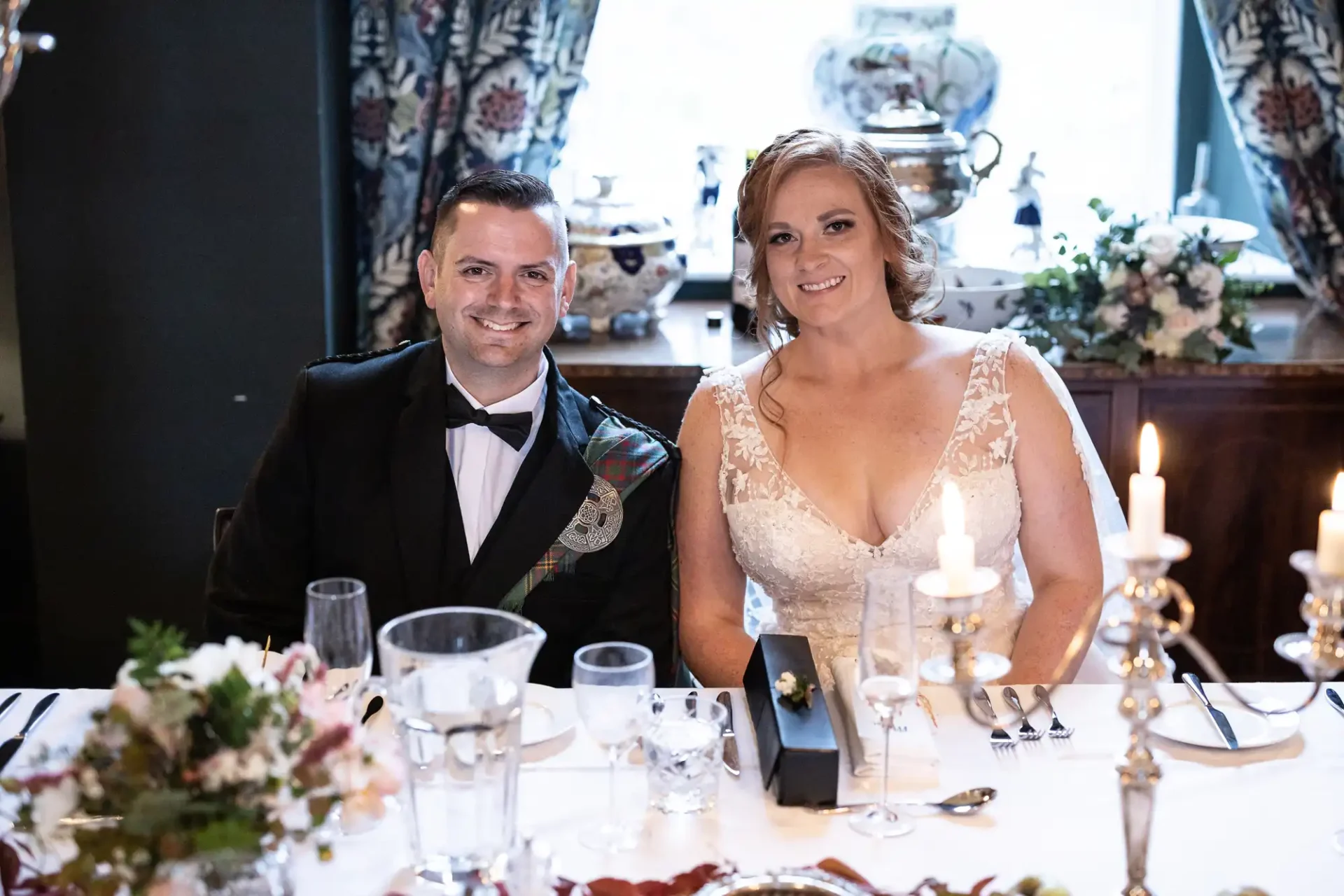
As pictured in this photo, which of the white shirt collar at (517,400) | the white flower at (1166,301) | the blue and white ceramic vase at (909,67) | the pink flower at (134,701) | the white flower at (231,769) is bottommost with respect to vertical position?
the white flower at (231,769)

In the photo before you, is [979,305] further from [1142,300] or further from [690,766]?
[690,766]

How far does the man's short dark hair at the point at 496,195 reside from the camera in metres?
2.30

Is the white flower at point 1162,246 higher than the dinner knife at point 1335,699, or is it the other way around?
the white flower at point 1162,246

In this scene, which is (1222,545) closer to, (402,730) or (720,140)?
(720,140)

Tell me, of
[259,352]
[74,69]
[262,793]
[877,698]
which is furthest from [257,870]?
[74,69]

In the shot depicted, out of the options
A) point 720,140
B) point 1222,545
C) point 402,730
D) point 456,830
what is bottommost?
point 1222,545

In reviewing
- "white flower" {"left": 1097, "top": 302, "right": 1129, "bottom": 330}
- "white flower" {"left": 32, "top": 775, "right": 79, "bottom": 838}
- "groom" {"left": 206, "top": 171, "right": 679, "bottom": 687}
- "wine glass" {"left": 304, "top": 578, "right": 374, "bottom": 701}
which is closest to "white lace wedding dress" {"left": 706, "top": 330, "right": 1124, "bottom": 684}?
"groom" {"left": 206, "top": 171, "right": 679, "bottom": 687}

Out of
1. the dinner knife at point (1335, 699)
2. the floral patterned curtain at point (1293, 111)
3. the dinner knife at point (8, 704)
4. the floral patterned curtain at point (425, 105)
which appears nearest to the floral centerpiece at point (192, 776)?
the dinner knife at point (8, 704)

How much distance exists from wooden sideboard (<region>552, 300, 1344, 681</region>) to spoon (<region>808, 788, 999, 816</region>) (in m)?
1.56

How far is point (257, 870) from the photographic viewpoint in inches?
47.8

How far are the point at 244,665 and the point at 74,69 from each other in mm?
1994

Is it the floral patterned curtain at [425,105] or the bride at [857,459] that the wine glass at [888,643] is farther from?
the floral patterned curtain at [425,105]

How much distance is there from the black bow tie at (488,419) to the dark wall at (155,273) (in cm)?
77

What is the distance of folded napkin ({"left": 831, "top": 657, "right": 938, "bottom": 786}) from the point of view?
1608mm
